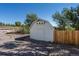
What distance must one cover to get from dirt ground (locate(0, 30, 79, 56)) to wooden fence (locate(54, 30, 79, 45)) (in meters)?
0.18

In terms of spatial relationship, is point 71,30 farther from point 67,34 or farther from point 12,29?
point 12,29

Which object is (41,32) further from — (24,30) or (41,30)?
(24,30)

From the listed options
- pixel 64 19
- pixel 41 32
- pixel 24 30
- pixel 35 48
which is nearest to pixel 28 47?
pixel 35 48

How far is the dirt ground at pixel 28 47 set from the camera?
17.2ft

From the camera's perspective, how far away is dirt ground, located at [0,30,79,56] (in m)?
5.25

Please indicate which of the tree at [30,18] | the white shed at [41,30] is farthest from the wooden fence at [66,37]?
the tree at [30,18]

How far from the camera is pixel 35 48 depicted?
535 centimetres

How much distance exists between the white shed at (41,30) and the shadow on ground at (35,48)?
0.12 metres

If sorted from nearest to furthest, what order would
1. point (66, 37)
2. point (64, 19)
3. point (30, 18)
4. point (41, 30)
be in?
point (30, 18), point (64, 19), point (41, 30), point (66, 37)

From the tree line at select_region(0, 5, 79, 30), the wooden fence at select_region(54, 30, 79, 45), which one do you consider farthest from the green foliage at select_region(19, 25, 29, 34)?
the wooden fence at select_region(54, 30, 79, 45)

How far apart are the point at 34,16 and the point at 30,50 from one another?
702 mm

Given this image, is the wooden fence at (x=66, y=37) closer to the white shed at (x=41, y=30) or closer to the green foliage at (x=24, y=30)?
the white shed at (x=41, y=30)

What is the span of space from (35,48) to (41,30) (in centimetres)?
52

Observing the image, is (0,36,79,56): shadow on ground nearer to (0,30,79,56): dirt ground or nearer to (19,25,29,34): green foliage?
(0,30,79,56): dirt ground
